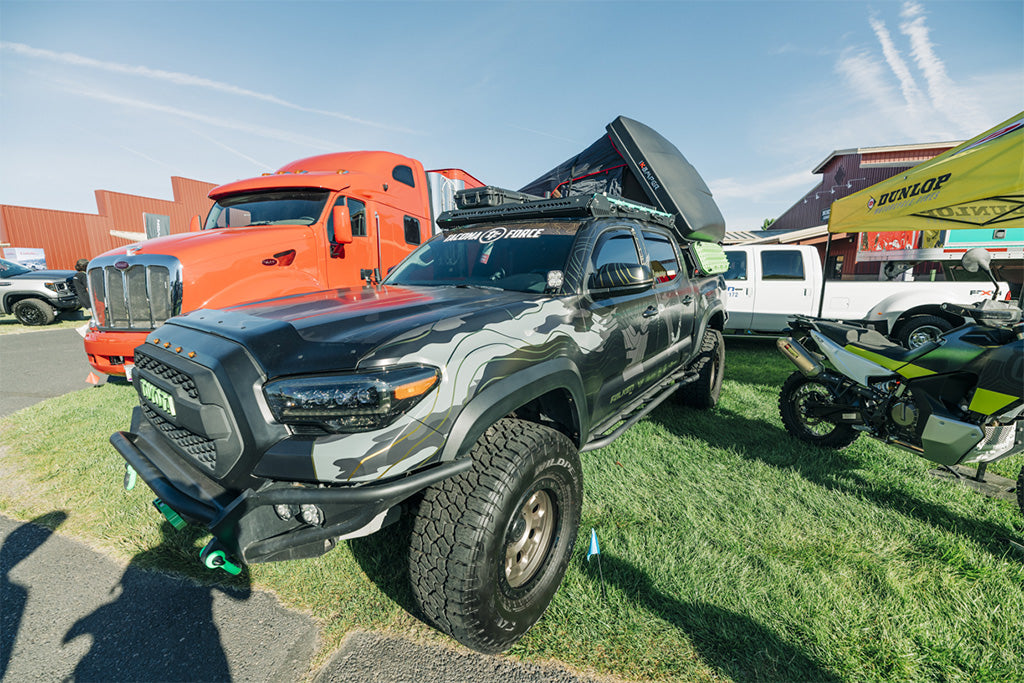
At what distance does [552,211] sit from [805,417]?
2879 mm

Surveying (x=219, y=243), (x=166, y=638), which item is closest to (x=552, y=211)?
(x=166, y=638)

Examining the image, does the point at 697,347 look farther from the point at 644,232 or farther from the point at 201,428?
the point at 201,428

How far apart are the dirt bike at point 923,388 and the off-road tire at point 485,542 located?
2.66 m

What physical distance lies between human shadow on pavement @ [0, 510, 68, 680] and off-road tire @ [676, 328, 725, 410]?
15.9 feet

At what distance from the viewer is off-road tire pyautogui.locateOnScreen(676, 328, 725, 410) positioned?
186 inches

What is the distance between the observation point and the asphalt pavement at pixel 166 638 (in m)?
1.85

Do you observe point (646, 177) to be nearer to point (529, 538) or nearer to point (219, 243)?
point (219, 243)

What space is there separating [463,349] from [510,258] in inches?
51.7

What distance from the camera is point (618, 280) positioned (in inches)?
103

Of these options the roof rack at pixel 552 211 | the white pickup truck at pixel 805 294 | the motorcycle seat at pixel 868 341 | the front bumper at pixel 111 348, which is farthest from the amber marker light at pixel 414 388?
the white pickup truck at pixel 805 294

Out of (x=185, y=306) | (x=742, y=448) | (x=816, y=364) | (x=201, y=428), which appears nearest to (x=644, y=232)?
(x=816, y=364)

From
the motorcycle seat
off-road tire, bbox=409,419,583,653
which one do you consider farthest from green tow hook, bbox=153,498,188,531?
the motorcycle seat

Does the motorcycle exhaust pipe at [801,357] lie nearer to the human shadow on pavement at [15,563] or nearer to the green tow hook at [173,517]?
the green tow hook at [173,517]

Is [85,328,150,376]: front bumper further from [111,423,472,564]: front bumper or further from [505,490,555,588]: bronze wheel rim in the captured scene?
[505,490,555,588]: bronze wheel rim
